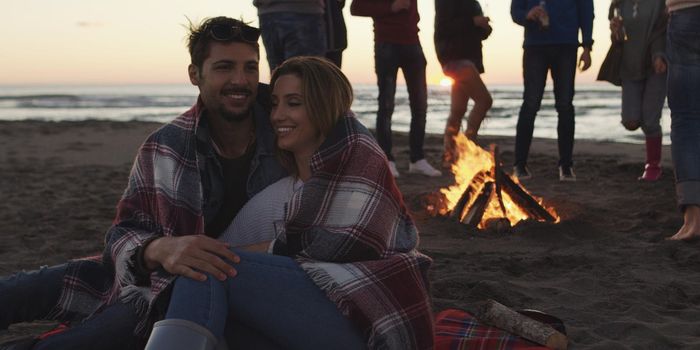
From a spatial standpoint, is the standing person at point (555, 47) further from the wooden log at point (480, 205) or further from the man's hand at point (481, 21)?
the wooden log at point (480, 205)

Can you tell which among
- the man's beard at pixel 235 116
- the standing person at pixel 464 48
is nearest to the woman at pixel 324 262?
the man's beard at pixel 235 116

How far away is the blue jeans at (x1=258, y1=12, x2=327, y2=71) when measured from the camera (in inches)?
223

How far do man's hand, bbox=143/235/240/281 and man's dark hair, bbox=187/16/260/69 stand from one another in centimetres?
100

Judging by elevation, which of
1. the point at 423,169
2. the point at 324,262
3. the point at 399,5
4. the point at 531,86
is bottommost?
the point at 423,169

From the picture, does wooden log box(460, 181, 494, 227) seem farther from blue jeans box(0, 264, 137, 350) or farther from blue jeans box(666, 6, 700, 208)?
blue jeans box(0, 264, 137, 350)

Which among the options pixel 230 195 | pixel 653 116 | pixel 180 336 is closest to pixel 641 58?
pixel 653 116

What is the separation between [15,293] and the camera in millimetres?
2982

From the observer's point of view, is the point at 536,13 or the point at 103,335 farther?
the point at 536,13

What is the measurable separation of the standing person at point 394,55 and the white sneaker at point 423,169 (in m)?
0.51

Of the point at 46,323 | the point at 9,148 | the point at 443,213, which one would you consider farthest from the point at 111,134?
the point at 46,323

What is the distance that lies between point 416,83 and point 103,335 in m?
5.30

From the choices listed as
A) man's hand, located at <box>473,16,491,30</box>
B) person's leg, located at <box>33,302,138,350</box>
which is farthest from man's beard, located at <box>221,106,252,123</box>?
man's hand, located at <box>473,16,491,30</box>

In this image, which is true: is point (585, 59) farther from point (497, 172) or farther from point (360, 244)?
point (360, 244)

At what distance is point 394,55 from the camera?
7328 millimetres
